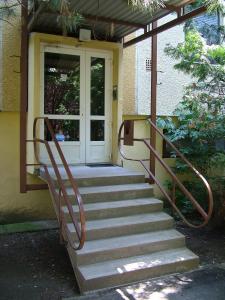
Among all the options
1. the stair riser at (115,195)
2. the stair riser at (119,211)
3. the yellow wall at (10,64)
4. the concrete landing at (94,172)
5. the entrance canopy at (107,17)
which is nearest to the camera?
the stair riser at (119,211)

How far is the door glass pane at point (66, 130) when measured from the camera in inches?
282

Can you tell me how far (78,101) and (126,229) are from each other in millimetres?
2943

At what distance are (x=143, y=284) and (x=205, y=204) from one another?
10.6ft

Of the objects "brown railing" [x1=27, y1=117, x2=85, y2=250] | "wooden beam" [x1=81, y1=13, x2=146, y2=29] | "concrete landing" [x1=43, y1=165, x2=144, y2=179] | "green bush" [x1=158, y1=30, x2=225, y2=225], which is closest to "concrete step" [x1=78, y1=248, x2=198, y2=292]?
"brown railing" [x1=27, y1=117, x2=85, y2=250]

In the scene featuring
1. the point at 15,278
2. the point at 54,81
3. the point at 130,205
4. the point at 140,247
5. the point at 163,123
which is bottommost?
the point at 15,278

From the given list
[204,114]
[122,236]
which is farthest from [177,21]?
[122,236]

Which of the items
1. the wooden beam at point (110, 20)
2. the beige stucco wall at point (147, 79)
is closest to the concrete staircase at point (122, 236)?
the beige stucco wall at point (147, 79)

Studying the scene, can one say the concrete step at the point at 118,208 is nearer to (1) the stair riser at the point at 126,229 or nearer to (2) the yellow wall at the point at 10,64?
(1) the stair riser at the point at 126,229

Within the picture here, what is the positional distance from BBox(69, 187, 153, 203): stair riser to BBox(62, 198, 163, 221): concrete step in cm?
7

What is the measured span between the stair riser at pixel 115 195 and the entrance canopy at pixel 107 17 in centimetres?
256

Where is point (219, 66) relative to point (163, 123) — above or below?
above

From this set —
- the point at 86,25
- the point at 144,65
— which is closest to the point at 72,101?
the point at 86,25

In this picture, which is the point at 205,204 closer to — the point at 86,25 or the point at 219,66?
the point at 219,66

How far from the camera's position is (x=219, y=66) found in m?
6.46
